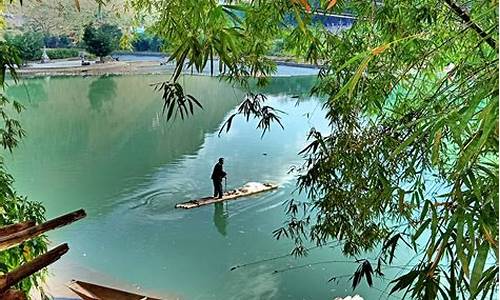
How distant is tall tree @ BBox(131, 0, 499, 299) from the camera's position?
2.31 ft

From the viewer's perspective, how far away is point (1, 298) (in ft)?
2.40

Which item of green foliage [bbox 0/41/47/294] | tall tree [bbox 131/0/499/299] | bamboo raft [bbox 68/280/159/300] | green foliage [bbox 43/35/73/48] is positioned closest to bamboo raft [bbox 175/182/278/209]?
bamboo raft [bbox 68/280/159/300]

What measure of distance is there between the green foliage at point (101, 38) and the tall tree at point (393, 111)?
6.67 metres

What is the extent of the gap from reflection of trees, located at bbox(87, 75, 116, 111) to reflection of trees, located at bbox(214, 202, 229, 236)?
5364 mm

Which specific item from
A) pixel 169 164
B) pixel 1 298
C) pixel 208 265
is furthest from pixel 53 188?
pixel 1 298

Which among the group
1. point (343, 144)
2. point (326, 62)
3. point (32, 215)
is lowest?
point (32, 215)

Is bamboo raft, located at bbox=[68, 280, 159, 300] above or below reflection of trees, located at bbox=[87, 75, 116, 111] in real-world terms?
below

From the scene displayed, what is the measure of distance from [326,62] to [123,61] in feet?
36.1

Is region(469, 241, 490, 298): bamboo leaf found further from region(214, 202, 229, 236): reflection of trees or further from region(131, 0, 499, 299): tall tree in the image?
region(214, 202, 229, 236): reflection of trees

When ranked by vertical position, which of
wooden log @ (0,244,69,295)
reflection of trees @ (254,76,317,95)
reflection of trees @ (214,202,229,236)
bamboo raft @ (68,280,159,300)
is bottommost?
reflection of trees @ (214,202,229,236)

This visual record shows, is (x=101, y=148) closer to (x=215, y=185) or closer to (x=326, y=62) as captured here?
(x=215, y=185)

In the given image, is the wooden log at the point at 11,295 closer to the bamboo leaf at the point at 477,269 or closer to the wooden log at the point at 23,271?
the wooden log at the point at 23,271

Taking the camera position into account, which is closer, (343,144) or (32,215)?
(343,144)

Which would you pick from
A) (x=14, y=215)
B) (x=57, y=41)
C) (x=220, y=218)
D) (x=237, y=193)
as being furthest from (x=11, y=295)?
(x=57, y=41)
